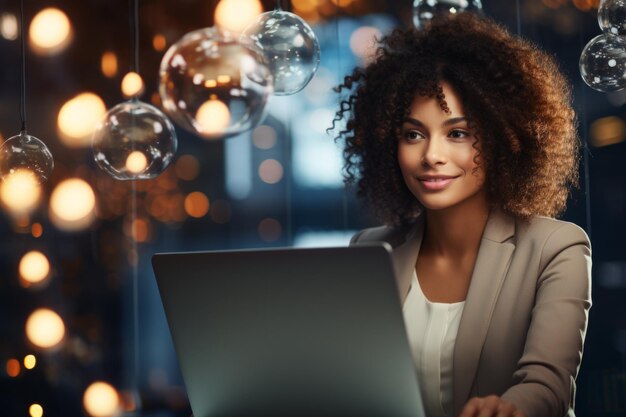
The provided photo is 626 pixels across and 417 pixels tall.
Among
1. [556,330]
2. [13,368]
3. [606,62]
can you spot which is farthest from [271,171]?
[556,330]

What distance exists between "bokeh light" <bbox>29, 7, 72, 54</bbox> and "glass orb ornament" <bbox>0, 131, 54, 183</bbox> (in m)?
2.08

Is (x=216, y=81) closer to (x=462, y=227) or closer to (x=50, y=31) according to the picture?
(x=462, y=227)

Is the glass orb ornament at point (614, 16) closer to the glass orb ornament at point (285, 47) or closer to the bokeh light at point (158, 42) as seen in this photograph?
the glass orb ornament at point (285, 47)

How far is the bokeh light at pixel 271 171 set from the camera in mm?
4379

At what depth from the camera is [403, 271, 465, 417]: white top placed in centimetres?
190

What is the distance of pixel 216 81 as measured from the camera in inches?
56.1

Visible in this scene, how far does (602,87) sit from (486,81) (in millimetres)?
422

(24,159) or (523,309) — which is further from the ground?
(24,159)

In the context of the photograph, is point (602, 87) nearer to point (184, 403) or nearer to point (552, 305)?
point (552, 305)

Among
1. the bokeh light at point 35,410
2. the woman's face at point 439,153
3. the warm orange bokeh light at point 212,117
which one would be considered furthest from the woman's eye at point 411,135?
the bokeh light at point 35,410

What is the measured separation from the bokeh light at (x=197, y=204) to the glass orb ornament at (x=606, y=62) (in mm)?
2492

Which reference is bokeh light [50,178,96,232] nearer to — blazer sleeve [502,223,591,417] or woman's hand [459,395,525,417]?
blazer sleeve [502,223,591,417]

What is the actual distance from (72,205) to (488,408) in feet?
10.9

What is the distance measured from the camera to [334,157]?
4.31 meters
